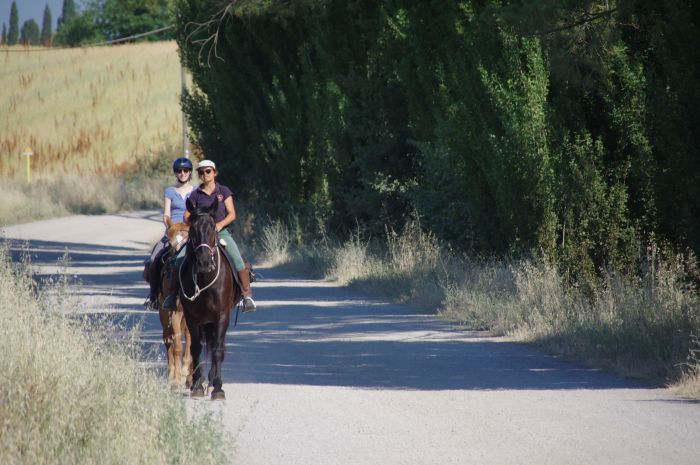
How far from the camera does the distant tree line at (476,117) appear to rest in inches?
571

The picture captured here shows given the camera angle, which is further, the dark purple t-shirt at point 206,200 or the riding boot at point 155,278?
the riding boot at point 155,278

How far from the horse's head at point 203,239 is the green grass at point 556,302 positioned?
4603 millimetres

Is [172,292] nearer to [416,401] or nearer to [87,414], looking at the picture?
[416,401]

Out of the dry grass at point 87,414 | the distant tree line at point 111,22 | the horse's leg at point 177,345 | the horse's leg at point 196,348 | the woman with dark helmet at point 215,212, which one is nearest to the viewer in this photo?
the dry grass at point 87,414

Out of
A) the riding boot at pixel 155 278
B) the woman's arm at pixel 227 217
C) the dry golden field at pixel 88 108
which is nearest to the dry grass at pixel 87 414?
the woman's arm at pixel 227 217

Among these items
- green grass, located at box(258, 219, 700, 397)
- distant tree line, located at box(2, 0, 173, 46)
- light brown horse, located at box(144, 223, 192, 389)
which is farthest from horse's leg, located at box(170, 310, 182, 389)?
distant tree line, located at box(2, 0, 173, 46)

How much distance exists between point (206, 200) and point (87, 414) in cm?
444

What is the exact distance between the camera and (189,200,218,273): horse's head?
11.5 metres

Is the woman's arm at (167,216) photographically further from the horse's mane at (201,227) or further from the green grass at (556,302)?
the green grass at (556,302)

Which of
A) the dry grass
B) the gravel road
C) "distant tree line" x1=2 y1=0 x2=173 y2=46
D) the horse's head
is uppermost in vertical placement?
"distant tree line" x1=2 y1=0 x2=173 y2=46

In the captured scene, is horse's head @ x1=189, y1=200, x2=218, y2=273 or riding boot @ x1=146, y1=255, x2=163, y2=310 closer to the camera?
horse's head @ x1=189, y1=200, x2=218, y2=273

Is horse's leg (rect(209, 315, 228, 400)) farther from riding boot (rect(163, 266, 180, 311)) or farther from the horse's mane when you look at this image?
the horse's mane

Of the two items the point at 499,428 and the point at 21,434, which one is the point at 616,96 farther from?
the point at 21,434

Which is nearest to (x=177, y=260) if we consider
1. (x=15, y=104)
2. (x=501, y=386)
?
(x=501, y=386)
